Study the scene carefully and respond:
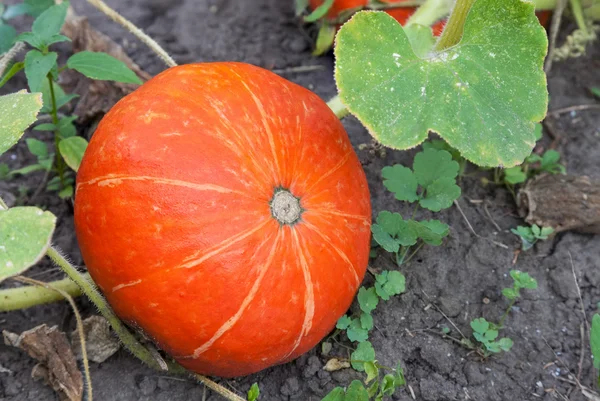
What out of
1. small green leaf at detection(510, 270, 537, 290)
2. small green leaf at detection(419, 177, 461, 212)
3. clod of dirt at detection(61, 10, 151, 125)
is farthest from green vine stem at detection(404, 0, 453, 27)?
clod of dirt at detection(61, 10, 151, 125)

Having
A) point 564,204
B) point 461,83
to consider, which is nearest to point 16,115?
point 461,83

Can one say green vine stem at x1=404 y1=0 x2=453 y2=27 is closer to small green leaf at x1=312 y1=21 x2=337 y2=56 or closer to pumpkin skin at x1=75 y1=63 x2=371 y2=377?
small green leaf at x1=312 y1=21 x2=337 y2=56

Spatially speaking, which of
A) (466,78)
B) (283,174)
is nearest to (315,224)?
(283,174)

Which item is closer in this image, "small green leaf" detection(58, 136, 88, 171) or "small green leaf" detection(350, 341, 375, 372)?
"small green leaf" detection(350, 341, 375, 372)

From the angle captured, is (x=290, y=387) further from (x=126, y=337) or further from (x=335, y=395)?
(x=126, y=337)

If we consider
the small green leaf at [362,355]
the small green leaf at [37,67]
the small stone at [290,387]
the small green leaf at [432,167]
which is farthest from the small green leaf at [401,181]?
the small green leaf at [37,67]

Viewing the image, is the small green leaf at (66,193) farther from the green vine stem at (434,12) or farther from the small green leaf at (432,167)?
the green vine stem at (434,12)

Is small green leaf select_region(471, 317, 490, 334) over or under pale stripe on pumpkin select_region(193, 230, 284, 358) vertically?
under
